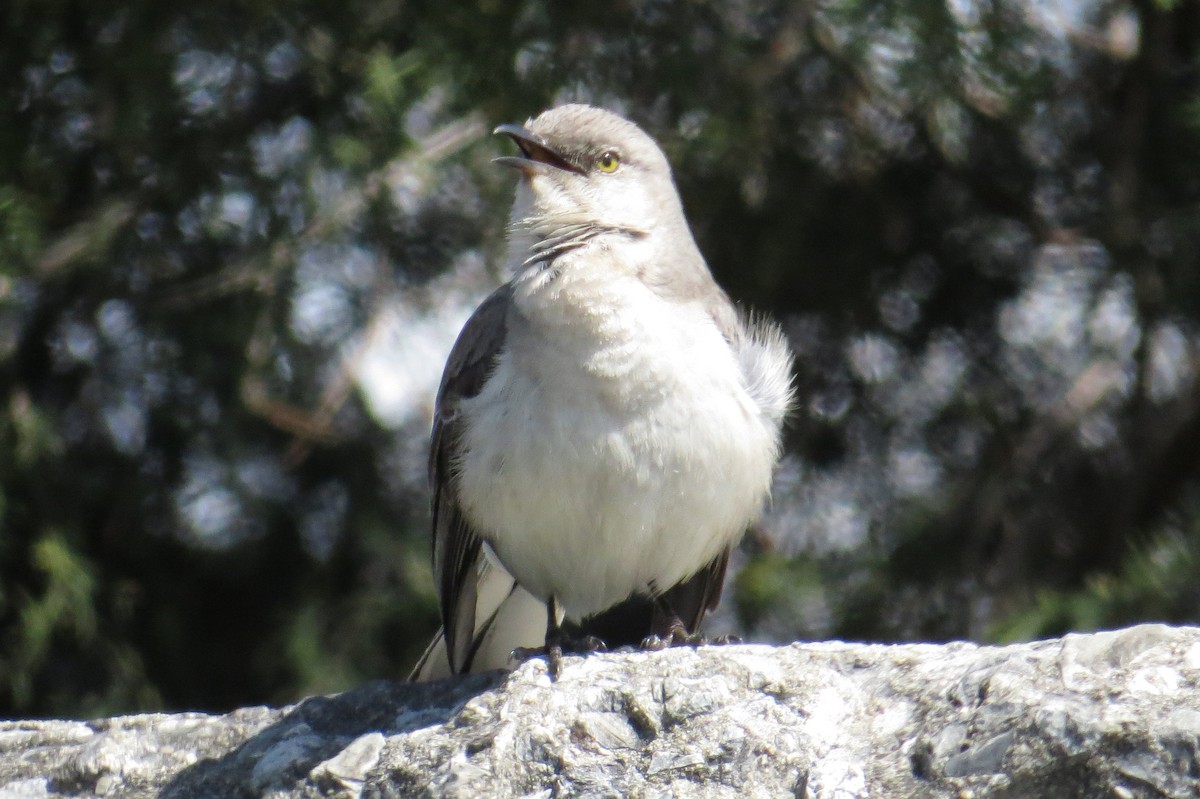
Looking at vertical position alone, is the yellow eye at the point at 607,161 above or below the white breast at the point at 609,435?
above

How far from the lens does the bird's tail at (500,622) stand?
4.52 m

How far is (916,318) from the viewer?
585 centimetres

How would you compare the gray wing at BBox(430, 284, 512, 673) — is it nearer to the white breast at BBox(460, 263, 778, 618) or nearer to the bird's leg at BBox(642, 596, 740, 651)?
the white breast at BBox(460, 263, 778, 618)

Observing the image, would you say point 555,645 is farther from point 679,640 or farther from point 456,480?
point 456,480

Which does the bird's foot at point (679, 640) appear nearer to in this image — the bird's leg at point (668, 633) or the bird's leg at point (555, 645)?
the bird's leg at point (668, 633)

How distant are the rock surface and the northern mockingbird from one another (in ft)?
2.08

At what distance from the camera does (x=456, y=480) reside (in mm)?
4180

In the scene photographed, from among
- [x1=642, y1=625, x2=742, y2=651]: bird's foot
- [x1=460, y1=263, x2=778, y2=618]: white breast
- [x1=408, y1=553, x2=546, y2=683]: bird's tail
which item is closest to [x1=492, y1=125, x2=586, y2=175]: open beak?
[x1=460, y1=263, x2=778, y2=618]: white breast

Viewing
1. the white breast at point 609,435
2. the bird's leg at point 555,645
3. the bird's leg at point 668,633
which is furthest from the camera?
the bird's leg at point 668,633

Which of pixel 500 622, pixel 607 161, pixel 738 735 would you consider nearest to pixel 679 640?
pixel 500 622

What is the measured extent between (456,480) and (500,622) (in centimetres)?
68

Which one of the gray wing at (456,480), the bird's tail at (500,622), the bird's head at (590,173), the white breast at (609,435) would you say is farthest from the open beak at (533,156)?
the bird's tail at (500,622)

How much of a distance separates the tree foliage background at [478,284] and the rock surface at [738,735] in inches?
77.2

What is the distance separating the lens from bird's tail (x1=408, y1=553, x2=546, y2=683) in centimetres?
452
